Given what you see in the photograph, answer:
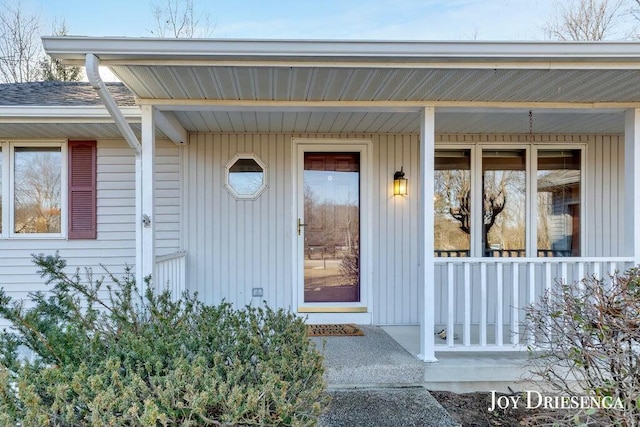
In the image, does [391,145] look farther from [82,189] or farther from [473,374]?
[82,189]

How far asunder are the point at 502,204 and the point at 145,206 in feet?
12.5

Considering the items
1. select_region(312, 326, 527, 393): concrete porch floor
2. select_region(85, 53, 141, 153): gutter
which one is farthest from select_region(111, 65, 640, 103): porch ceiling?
select_region(312, 326, 527, 393): concrete porch floor

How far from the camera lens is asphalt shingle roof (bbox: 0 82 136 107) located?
12.4 ft

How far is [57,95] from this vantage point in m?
4.23

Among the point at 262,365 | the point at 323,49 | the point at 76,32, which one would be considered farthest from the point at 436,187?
the point at 76,32

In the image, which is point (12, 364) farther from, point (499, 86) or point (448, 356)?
point (499, 86)

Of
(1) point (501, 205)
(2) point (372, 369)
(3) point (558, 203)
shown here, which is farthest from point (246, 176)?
(3) point (558, 203)


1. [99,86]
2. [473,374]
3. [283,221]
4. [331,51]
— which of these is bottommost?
[473,374]

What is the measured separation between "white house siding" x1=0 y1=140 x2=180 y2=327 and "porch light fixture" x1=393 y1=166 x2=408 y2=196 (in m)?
2.45

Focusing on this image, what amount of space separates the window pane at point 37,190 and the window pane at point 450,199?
168 inches

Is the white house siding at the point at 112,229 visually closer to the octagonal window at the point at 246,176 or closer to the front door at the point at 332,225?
the octagonal window at the point at 246,176

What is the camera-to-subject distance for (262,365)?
5.49 ft

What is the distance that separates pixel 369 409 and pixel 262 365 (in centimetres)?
139

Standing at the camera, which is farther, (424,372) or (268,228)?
(268,228)
